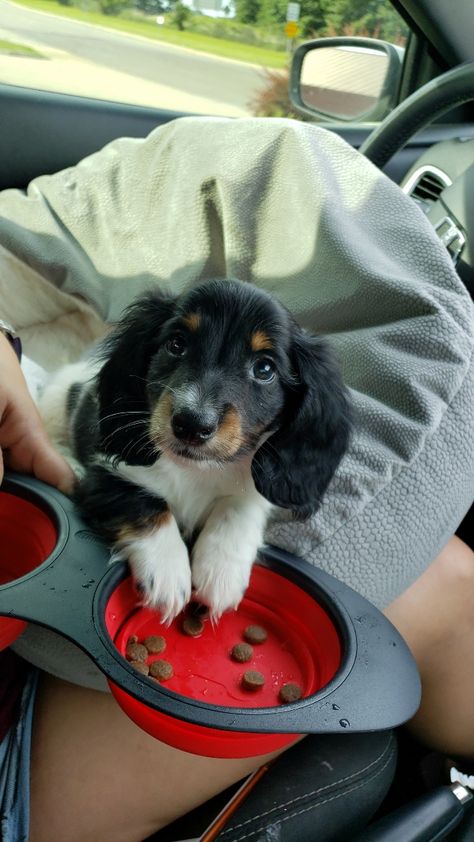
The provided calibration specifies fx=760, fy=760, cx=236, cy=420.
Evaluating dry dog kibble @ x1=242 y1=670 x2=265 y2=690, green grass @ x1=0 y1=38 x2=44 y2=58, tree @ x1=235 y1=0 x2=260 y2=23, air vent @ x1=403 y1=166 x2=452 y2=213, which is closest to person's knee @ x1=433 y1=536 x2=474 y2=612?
dry dog kibble @ x1=242 y1=670 x2=265 y2=690

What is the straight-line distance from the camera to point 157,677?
3.79ft

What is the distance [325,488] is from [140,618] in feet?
1.28

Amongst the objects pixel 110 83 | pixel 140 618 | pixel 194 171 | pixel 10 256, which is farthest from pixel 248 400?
pixel 110 83

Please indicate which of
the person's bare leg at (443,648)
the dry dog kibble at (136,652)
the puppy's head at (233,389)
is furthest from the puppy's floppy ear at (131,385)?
the person's bare leg at (443,648)

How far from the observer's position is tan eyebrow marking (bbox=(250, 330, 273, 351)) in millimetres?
1279

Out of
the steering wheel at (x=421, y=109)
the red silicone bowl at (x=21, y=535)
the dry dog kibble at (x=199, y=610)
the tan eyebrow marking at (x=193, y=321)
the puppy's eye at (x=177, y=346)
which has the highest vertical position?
the steering wheel at (x=421, y=109)

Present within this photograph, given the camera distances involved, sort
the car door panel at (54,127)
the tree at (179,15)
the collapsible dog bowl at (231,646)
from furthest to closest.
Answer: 1. the tree at (179,15)
2. the car door panel at (54,127)
3. the collapsible dog bowl at (231,646)

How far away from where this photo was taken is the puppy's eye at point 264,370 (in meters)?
1.29

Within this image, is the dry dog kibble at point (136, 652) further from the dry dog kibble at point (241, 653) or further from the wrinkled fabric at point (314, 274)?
the wrinkled fabric at point (314, 274)

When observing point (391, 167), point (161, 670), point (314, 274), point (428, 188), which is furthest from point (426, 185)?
point (161, 670)

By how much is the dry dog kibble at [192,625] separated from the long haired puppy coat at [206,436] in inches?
1.7

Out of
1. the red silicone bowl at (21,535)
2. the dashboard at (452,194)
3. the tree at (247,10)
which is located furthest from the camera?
the tree at (247,10)

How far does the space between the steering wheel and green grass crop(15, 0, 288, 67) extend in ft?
3.34

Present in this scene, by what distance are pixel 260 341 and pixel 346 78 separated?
7.24 ft
